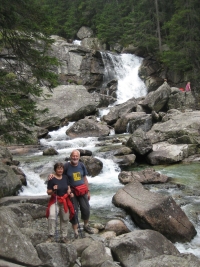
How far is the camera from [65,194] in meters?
6.03

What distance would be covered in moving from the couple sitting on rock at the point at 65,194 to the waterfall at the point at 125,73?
1091 inches

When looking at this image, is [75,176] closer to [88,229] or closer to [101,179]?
[88,229]

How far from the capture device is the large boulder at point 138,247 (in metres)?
6.02

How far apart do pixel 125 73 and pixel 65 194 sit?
31.8 metres

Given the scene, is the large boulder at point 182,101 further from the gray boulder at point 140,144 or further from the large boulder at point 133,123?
the gray boulder at point 140,144

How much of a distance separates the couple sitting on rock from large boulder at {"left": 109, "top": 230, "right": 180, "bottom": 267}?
106 cm

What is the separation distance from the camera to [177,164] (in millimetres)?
14805

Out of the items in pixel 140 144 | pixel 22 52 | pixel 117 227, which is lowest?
pixel 117 227

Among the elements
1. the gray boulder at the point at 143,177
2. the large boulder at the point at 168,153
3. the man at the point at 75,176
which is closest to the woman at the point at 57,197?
the man at the point at 75,176

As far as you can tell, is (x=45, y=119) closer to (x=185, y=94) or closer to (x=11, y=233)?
(x=185, y=94)

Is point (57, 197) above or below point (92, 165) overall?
above

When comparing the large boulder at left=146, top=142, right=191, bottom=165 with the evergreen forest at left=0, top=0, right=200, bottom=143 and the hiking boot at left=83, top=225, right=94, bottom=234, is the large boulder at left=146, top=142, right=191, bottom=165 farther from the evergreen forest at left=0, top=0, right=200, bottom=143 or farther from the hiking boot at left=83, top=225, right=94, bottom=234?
the hiking boot at left=83, top=225, right=94, bottom=234

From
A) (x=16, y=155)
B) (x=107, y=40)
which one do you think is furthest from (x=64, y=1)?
(x=16, y=155)

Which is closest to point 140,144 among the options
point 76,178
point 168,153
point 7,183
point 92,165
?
point 168,153
